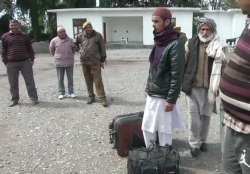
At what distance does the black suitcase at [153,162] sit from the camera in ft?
14.0

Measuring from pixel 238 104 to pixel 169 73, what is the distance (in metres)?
2.18

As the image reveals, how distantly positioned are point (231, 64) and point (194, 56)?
8.45 feet

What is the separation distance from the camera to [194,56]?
198 inches

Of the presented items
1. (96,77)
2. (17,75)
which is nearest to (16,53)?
(17,75)

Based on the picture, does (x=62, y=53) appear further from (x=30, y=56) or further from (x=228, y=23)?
(x=228, y=23)

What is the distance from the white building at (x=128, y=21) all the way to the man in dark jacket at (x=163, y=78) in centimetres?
2579

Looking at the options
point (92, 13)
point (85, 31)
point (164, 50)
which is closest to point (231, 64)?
point (164, 50)

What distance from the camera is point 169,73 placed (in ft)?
15.2

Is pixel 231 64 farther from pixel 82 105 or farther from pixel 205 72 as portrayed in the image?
pixel 82 105

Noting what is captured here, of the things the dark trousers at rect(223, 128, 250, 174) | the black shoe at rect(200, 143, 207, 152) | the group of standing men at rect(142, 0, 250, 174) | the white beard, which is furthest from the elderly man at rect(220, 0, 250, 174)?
the black shoe at rect(200, 143, 207, 152)

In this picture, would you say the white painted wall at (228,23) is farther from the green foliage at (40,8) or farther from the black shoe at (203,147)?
the black shoe at (203,147)

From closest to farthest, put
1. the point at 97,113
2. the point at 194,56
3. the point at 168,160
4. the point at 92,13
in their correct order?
the point at 168,160 < the point at 194,56 < the point at 97,113 < the point at 92,13

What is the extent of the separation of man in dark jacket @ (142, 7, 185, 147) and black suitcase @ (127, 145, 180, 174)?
347 mm

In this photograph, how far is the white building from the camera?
3055 centimetres
